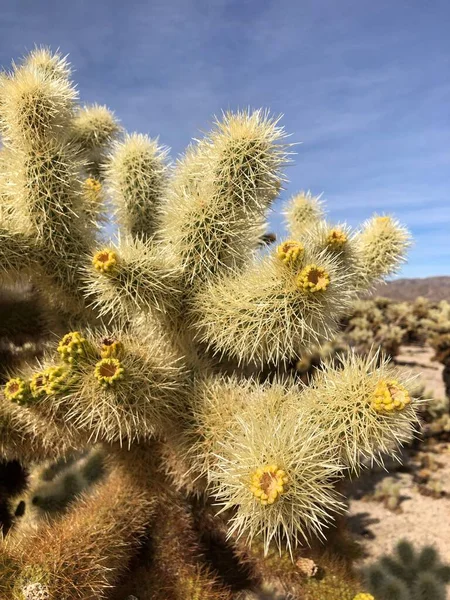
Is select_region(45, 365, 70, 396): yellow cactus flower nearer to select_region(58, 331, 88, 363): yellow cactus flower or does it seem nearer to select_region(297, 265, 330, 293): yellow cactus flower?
select_region(58, 331, 88, 363): yellow cactus flower

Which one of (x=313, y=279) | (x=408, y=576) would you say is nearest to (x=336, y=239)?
(x=313, y=279)

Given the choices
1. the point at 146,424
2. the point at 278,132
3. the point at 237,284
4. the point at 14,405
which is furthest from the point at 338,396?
the point at 14,405

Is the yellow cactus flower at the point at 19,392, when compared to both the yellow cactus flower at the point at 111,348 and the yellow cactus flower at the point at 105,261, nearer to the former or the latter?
the yellow cactus flower at the point at 111,348

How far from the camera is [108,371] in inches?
75.7

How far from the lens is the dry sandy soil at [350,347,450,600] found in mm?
5156

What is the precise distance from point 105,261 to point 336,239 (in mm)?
1187

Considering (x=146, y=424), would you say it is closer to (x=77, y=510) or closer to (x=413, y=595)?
(x=77, y=510)

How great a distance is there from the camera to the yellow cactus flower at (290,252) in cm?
196

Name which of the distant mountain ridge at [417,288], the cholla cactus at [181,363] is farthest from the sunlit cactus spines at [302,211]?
the distant mountain ridge at [417,288]

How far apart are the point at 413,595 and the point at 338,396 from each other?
7.83 feet

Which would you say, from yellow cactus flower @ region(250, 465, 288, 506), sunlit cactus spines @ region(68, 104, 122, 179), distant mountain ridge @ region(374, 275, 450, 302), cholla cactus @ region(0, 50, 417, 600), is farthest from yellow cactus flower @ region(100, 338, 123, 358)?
distant mountain ridge @ region(374, 275, 450, 302)

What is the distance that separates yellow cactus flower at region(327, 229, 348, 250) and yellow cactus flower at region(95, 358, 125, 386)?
1270mm

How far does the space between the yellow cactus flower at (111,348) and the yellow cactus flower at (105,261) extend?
297 millimetres

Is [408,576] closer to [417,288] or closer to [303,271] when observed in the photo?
[303,271]
